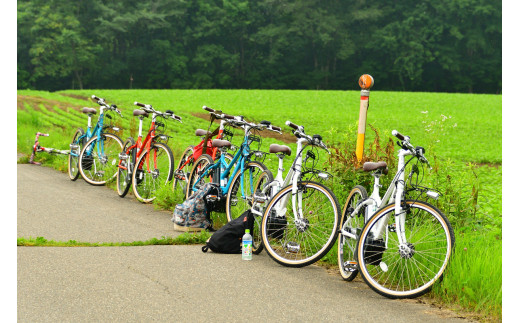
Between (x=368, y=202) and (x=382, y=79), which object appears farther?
(x=382, y=79)

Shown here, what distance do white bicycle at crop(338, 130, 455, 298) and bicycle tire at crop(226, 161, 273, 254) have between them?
1.50 meters

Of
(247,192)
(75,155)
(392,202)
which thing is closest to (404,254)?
(392,202)

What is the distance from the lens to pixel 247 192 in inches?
311

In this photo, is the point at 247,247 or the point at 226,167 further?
the point at 226,167

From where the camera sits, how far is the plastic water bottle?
689 centimetres

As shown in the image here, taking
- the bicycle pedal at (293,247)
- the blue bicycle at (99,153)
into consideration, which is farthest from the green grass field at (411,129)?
the blue bicycle at (99,153)

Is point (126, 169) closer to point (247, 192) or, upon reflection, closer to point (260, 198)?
point (247, 192)

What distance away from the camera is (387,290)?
5535 mm

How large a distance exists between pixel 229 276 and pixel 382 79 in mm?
72784

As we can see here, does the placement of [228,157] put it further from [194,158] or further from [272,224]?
[272,224]

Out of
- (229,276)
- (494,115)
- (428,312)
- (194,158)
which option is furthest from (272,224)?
(494,115)

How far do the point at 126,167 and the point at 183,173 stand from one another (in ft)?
4.71

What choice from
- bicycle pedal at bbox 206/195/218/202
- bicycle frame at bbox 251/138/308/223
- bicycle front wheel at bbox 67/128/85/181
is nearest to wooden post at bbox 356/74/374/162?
bicycle frame at bbox 251/138/308/223

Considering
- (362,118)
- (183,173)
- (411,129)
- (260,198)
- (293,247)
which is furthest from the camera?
(411,129)
